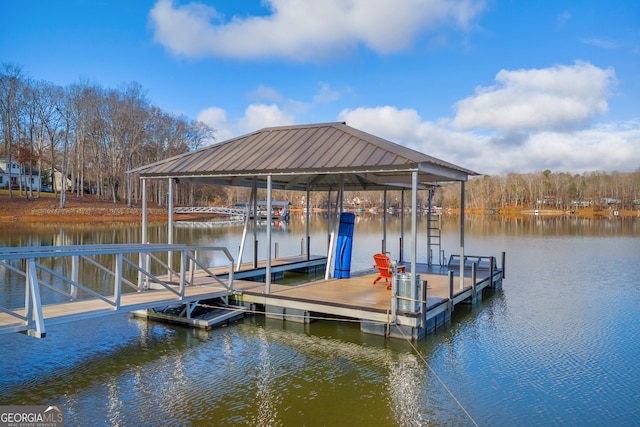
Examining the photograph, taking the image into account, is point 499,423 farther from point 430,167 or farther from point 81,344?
point 81,344

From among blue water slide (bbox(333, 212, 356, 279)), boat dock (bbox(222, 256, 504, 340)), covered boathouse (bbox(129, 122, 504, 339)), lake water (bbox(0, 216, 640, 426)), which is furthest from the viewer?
blue water slide (bbox(333, 212, 356, 279))

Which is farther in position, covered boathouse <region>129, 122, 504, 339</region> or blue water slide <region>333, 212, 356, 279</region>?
blue water slide <region>333, 212, 356, 279</region>

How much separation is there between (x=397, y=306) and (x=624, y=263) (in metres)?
16.9

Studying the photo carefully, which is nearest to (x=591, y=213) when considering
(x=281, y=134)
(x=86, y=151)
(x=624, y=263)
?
(x=624, y=263)

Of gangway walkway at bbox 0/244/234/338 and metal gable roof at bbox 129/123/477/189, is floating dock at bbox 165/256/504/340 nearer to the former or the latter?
gangway walkway at bbox 0/244/234/338

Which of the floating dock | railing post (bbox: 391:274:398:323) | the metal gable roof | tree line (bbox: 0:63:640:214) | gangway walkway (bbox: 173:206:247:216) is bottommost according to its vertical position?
the floating dock

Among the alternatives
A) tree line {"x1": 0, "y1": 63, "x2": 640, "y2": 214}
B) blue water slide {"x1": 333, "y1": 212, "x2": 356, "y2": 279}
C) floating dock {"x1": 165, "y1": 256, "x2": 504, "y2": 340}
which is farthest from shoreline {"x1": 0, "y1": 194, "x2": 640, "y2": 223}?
blue water slide {"x1": 333, "y1": 212, "x2": 356, "y2": 279}

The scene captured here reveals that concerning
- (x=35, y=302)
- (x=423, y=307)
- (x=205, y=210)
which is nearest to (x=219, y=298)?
(x=35, y=302)

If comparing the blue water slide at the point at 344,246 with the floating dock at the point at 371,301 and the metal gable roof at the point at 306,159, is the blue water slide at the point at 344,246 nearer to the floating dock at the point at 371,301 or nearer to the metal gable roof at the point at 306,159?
the floating dock at the point at 371,301

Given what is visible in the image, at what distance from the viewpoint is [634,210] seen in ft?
329

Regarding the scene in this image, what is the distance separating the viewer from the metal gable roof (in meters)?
9.46

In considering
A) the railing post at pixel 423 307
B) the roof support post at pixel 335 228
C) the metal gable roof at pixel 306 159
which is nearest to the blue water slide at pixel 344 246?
the roof support post at pixel 335 228

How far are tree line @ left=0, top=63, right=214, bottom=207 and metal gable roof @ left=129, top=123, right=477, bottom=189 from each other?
112 ft

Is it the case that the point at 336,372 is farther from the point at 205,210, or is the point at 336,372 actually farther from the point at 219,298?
the point at 205,210
